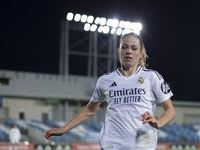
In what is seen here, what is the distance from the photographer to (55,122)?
90.2 feet

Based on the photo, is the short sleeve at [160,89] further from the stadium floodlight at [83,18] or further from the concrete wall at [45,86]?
the stadium floodlight at [83,18]

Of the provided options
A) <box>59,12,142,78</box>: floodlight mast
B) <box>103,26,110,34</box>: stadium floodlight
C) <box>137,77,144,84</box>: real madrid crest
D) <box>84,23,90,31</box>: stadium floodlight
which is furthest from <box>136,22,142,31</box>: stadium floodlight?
<box>137,77,144,84</box>: real madrid crest

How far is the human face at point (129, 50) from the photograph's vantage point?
3.22 meters

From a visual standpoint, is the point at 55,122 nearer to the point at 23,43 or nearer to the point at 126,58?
the point at 23,43

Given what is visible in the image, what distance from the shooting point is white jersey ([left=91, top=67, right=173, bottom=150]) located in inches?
120

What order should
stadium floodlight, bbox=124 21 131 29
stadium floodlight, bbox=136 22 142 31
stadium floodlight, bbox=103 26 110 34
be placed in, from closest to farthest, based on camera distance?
1. stadium floodlight, bbox=103 26 110 34
2. stadium floodlight, bbox=124 21 131 29
3. stadium floodlight, bbox=136 22 142 31

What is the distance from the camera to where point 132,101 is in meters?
3.09

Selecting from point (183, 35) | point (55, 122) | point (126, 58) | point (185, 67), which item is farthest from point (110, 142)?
point (185, 67)

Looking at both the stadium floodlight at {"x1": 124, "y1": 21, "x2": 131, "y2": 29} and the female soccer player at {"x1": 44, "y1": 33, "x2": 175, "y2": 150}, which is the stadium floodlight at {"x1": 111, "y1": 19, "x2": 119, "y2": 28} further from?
the female soccer player at {"x1": 44, "y1": 33, "x2": 175, "y2": 150}

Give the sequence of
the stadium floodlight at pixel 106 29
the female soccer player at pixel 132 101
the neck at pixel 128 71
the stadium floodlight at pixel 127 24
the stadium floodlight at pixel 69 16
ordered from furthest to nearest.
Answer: the stadium floodlight at pixel 127 24 → the stadium floodlight at pixel 106 29 → the stadium floodlight at pixel 69 16 → the neck at pixel 128 71 → the female soccer player at pixel 132 101

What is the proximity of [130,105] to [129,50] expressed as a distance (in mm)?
502

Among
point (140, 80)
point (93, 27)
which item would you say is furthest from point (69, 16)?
point (140, 80)

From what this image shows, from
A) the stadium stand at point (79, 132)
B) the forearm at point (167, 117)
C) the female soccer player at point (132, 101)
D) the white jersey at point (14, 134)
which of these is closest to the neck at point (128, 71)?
the female soccer player at point (132, 101)

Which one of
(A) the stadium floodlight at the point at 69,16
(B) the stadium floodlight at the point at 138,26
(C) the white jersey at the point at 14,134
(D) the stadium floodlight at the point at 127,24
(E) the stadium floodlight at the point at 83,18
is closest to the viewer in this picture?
(C) the white jersey at the point at 14,134
